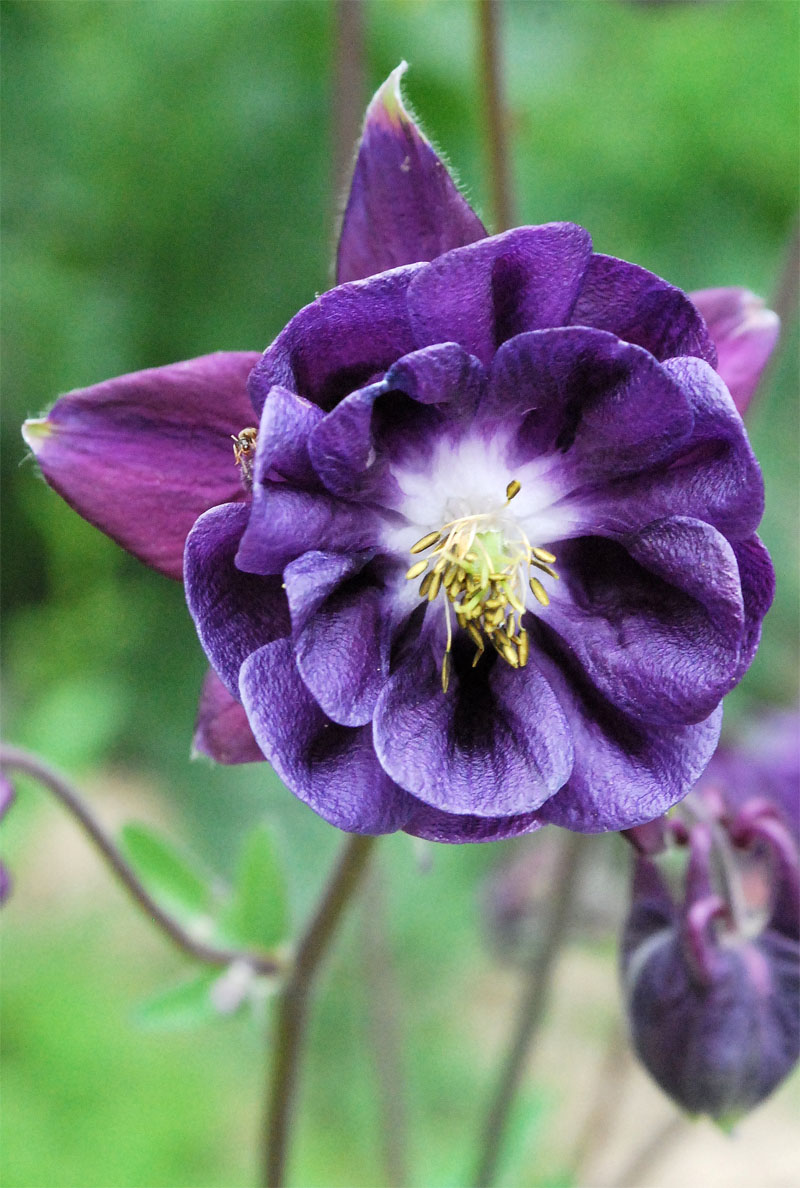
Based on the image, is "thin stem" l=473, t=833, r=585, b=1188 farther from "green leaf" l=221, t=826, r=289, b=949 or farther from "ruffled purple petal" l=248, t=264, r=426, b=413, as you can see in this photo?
"ruffled purple petal" l=248, t=264, r=426, b=413

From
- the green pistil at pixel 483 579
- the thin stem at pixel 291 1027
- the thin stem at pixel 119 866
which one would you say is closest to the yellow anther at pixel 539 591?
the green pistil at pixel 483 579

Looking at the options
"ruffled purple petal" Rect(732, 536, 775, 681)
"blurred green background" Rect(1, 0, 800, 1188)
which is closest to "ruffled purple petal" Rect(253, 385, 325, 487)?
"ruffled purple petal" Rect(732, 536, 775, 681)

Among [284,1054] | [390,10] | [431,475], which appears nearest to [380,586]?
[431,475]

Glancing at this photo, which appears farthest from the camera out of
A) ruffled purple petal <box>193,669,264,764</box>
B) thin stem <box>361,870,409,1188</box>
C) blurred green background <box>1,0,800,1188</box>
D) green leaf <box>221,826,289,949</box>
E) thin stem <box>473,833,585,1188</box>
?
blurred green background <box>1,0,800,1188</box>

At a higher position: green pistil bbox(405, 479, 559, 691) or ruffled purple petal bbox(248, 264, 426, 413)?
ruffled purple petal bbox(248, 264, 426, 413)

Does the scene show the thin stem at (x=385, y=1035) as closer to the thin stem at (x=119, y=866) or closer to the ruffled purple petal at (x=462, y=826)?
the thin stem at (x=119, y=866)

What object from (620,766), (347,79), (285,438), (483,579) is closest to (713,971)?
(620,766)

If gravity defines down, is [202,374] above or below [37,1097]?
above

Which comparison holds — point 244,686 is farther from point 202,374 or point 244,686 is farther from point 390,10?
point 390,10
